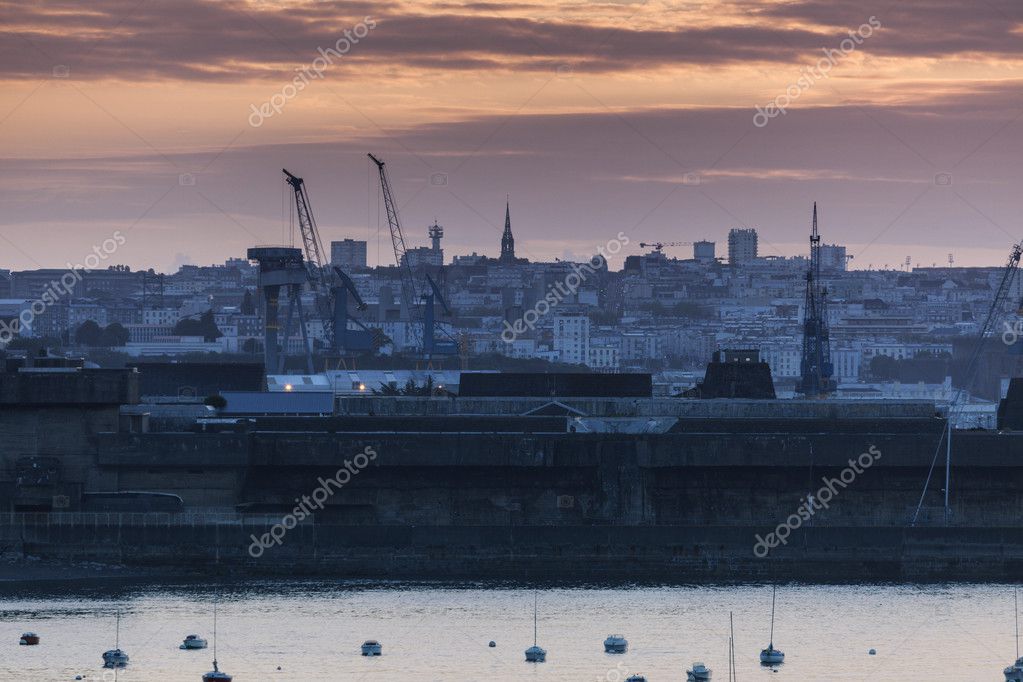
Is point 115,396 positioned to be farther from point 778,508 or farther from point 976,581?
point 976,581

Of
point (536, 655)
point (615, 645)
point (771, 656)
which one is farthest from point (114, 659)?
point (771, 656)

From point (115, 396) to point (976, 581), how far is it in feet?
81.3

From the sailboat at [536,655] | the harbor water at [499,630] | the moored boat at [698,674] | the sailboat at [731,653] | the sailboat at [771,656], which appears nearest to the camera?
the moored boat at [698,674]

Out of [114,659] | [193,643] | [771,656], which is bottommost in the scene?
[114,659]

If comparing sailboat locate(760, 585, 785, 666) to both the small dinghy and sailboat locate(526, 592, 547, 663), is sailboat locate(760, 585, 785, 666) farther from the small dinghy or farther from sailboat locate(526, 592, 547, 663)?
sailboat locate(526, 592, 547, 663)

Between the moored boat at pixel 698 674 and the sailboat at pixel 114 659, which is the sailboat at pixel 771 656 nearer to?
the moored boat at pixel 698 674

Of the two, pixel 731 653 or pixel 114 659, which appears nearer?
pixel 114 659

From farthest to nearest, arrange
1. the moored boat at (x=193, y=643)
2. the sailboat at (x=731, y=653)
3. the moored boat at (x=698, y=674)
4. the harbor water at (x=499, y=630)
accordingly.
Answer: the moored boat at (x=193, y=643)
the harbor water at (x=499, y=630)
the sailboat at (x=731, y=653)
the moored boat at (x=698, y=674)

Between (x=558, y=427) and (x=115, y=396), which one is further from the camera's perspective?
(x=558, y=427)

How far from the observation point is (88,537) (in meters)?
75.9

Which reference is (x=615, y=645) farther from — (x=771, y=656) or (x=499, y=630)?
(x=499, y=630)

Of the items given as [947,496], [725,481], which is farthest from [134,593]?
[947,496]

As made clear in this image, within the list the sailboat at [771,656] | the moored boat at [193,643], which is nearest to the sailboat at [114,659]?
the moored boat at [193,643]

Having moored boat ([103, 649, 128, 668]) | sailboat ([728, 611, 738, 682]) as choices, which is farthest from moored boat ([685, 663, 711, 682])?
moored boat ([103, 649, 128, 668])
